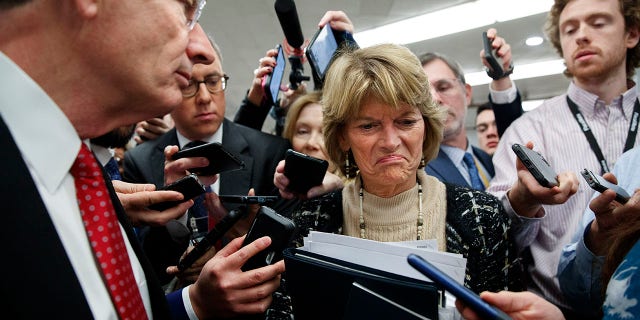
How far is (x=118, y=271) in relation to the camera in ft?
2.26

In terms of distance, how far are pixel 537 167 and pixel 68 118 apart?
1126 mm

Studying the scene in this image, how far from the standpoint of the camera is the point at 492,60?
175 centimetres

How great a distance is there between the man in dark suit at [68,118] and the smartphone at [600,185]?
973mm

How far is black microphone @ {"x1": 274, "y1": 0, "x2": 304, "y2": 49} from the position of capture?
1.57 m

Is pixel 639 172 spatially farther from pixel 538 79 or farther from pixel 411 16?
pixel 538 79

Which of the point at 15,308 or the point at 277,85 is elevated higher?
the point at 277,85

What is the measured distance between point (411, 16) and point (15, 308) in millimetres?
4770

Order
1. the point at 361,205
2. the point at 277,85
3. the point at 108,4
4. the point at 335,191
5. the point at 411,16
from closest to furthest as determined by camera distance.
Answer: the point at 108,4
the point at 361,205
the point at 335,191
the point at 277,85
the point at 411,16

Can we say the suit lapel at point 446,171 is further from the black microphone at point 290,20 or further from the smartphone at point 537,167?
the black microphone at point 290,20

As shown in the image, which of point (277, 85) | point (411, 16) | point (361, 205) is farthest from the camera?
point (411, 16)

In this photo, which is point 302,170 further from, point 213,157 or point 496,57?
point 496,57

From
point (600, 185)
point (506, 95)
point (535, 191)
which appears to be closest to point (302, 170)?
point (535, 191)

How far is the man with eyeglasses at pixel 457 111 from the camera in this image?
192 centimetres

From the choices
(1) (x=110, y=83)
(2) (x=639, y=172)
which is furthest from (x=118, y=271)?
(2) (x=639, y=172)
